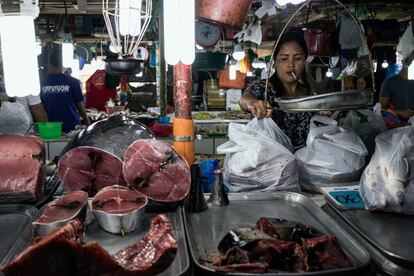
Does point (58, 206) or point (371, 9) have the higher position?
point (371, 9)

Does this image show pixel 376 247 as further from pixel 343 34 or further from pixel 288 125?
pixel 343 34

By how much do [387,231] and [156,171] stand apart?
1.22 meters

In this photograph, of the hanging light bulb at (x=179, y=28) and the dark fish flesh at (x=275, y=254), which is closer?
the dark fish flesh at (x=275, y=254)

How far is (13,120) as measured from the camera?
314 centimetres

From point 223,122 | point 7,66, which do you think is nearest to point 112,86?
point 223,122

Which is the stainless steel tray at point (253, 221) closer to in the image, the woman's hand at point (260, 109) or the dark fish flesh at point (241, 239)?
the dark fish flesh at point (241, 239)

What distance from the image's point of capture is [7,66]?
1.79 m

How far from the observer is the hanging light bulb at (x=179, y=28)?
187 cm

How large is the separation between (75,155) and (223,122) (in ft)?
18.7

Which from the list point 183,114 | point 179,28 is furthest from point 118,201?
point 179,28

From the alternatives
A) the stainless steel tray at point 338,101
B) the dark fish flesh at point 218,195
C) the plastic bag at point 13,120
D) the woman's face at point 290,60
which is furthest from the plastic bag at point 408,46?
the plastic bag at point 13,120

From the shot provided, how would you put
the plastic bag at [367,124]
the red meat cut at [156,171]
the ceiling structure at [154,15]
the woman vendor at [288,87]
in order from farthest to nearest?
the ceiling structure at [154,15], the woman vendor at [288,87], the plastic bag at [367,124], the red meat cut at [156,171]

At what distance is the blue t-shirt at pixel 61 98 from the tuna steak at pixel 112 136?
4467mm

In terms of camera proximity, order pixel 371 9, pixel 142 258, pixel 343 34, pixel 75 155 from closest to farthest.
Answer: pixel 142 258 → pixel 75 155 → pixel 343 34 → pixel 371 9
